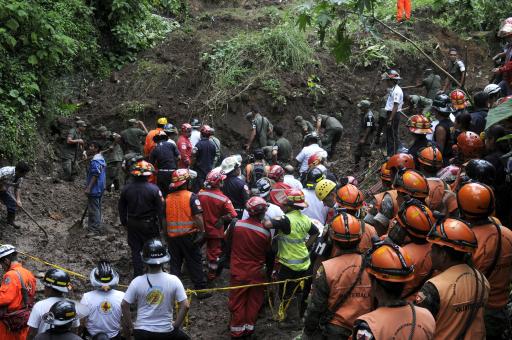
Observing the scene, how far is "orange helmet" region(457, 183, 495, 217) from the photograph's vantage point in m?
4.88

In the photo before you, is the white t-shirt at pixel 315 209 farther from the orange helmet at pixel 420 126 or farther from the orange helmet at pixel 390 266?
the orange helmet at pixel 390 266

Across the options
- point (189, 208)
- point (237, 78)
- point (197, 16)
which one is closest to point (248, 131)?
point (237, 78)

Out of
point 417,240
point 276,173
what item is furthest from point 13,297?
point 276,173

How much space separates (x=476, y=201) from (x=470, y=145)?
7.60 feet

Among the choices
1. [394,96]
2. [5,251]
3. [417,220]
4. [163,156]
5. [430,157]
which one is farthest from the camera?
[394,96]

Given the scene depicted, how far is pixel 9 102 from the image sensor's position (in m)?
12.7

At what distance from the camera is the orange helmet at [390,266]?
376cm

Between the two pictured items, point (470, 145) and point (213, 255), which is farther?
point (213, 255)

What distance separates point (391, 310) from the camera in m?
3.71

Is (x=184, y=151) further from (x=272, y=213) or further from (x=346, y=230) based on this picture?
(x=346, y=230)

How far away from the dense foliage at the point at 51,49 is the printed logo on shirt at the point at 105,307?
731 centimetres

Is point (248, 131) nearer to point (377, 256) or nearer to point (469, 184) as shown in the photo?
point (469, 184)

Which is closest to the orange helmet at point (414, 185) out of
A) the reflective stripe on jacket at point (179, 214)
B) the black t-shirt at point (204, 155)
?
the reflective stripe on jacket at point (179, 214)

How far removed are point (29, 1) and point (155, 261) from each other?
10056 mm
